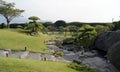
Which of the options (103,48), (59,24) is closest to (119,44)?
(103,48)

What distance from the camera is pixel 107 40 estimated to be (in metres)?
27.0

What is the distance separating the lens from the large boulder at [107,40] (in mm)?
25453

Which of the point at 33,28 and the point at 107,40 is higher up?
the point at 33,28

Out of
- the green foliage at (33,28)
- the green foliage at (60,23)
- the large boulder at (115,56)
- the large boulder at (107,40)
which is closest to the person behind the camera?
the large boulder at (115,56)

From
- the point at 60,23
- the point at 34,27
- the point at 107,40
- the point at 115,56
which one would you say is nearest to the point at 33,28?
the point at 34,27

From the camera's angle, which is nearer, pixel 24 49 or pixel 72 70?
pixel 72 70

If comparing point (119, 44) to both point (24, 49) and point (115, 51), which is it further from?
point (24, 49)

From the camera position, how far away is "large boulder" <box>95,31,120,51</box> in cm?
2545

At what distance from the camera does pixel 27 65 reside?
49.3 feet

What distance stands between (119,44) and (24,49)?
12295 mm

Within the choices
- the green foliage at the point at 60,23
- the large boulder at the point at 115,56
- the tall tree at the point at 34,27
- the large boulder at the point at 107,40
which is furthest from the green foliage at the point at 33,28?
the large boulder at the point at 115,56

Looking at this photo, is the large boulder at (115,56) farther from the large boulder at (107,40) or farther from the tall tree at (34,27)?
the tall tree at (34,27)

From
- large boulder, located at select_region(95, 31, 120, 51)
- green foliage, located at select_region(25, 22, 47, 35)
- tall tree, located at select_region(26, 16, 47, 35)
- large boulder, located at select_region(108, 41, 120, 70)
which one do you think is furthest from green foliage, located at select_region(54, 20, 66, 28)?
large boulder, located at select_region(108, 41, 120, 70)

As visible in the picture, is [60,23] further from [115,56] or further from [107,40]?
[115,56]
